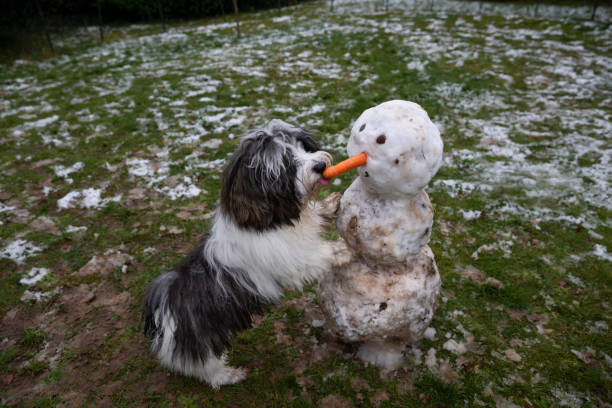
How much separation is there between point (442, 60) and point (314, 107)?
4.23 meters

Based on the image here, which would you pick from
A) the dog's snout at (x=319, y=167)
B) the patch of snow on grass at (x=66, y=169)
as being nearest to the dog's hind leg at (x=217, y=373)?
the dog's snout at (x=319, y=167)

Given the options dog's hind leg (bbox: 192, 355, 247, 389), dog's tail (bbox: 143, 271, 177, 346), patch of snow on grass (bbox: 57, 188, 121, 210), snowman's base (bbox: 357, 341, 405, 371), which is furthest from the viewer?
patch of snow on grass (bbox: 57, 188, 121, 210)

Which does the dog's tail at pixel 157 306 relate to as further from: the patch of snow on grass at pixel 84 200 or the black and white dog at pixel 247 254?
the patch of snow on grass at pixel 84 200

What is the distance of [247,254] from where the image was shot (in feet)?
7.99

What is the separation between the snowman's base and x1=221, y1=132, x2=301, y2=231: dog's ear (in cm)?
129

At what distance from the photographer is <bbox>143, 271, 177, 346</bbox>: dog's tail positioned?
8.27ft

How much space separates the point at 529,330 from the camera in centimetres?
316

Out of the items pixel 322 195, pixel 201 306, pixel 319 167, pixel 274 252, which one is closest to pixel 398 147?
pixel 319 167

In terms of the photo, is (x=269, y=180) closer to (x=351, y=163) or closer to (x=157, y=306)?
(x=351, y=163)

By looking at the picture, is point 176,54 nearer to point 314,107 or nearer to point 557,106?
point 314,107

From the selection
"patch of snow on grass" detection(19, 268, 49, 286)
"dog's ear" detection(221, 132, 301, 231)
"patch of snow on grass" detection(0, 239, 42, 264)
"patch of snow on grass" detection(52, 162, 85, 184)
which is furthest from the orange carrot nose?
"patch of snow on grass" detection(52, 162, 85, 184)

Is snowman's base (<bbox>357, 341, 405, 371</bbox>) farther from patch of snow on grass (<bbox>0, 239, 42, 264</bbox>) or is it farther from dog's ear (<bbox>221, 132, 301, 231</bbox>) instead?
patch of snow on grass (<bbox>0, 239, 42, 264</bbox>)

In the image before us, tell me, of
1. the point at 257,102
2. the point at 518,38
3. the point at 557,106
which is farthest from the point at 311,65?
the point at 518,38

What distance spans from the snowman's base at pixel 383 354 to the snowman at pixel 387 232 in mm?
82
